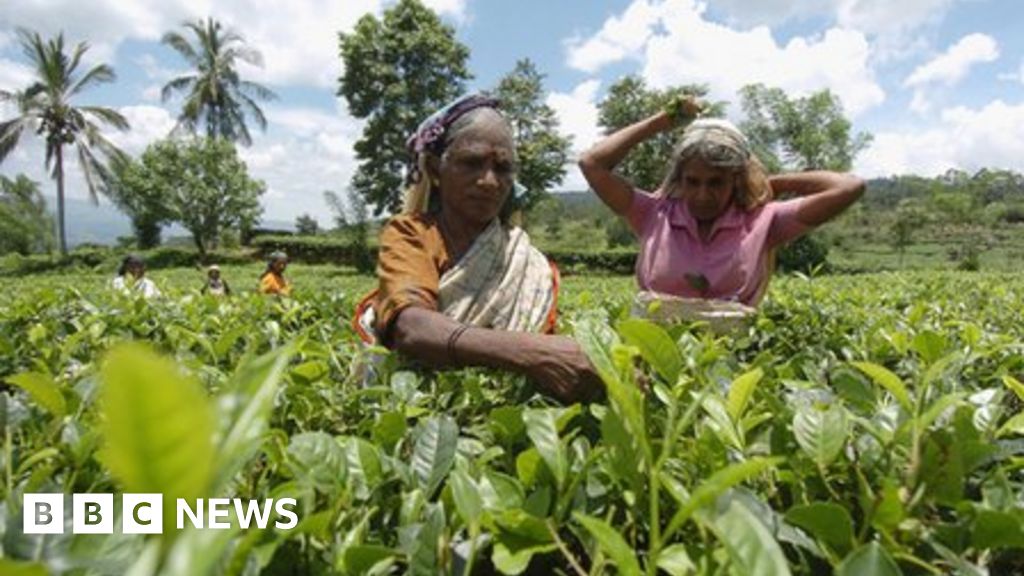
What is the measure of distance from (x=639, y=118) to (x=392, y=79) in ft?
44.5

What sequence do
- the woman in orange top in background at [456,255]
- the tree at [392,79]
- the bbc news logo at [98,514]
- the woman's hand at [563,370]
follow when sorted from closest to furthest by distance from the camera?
the bbc news logo at [98,514] → the woman's hand at [563,370] → the woman in orange top in background at [456,255] → the tree at [392,79]

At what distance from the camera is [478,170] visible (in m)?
1.97

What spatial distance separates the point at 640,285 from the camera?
2.62 metres

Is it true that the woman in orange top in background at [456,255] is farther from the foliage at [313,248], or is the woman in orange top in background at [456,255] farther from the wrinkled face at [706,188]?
the foliage at [313,248]

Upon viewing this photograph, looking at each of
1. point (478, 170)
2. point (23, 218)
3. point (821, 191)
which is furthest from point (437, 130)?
point (23, 218)

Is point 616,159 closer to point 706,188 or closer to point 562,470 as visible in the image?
point 706,188

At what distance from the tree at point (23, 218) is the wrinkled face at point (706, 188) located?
36756mm

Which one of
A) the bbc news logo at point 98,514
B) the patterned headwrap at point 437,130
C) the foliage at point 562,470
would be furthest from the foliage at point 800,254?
the bbc news logo at point 98,514

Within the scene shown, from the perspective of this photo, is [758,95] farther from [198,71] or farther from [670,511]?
[670,511]

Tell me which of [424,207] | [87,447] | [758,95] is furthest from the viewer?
[758,95]

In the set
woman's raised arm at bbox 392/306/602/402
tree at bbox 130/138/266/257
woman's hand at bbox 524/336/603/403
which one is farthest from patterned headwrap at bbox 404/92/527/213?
tree at bbox 130/138/266/257

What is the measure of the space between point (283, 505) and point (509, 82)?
38304mm

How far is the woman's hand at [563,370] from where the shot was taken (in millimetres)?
1274

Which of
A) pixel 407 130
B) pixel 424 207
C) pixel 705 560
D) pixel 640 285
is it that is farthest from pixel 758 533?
pixel 407 130
